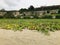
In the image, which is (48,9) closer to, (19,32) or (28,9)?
(28,9)

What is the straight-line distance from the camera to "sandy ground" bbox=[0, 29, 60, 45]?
354 cm

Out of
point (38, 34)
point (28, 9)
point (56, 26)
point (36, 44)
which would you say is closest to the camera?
point (36, 44)

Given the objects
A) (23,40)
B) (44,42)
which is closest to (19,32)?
(23,40)

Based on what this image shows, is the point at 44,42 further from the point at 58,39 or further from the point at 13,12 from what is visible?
the point at 13,12

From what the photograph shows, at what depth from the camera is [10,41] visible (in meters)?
3.61

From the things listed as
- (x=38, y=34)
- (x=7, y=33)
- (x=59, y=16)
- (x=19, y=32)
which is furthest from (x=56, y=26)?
(x=59, y=16)

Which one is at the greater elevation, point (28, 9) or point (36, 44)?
point (28, 9)

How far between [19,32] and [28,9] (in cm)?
311

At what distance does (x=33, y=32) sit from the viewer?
396cm

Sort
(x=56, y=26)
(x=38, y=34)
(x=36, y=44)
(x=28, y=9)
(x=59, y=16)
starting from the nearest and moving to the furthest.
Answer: (x=36, y=44)
(x=38, y=34)
(x=56, y=26)
(x=59, y=16)
(x=28, y=9)

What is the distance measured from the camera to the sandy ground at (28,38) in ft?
11.6

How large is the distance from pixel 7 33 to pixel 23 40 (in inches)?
21.8

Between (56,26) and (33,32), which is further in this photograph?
(56,26)

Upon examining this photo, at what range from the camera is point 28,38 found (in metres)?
3.68
